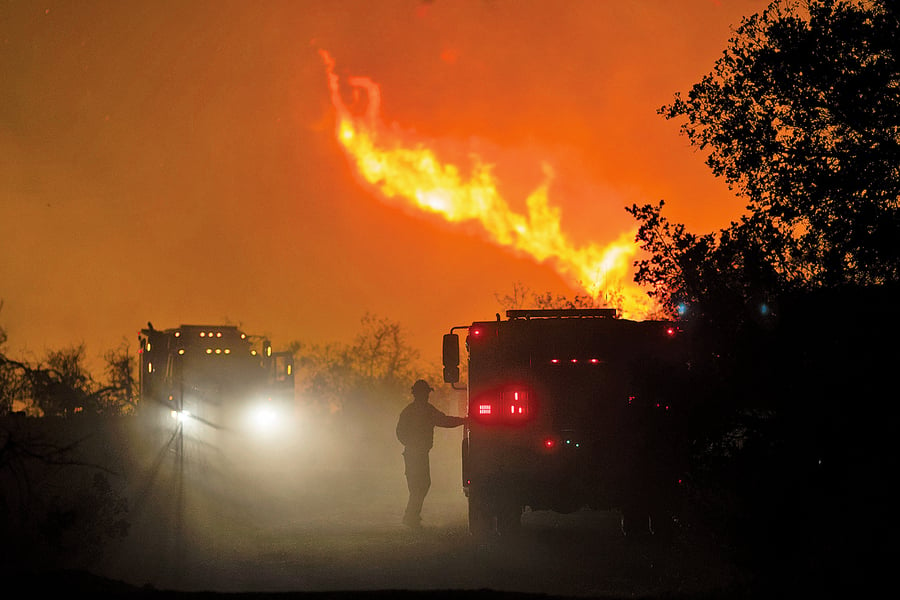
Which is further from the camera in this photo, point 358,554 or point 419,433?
point 419,433

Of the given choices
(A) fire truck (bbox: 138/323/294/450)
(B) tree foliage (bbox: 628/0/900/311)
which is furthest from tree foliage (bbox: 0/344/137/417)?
(B) tree foliage (bbox: 628/0/900/311)

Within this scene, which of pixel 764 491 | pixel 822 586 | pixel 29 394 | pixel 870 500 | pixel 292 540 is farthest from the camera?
pixel 29 394

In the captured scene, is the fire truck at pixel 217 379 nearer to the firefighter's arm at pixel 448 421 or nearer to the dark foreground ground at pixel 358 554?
the dark foreground ground at pixel 358 554

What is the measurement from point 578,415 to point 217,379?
1962 cm

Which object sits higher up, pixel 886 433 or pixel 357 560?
pixel 886 433

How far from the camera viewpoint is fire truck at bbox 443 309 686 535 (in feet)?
48.5

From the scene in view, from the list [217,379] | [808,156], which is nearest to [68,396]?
[217,379]

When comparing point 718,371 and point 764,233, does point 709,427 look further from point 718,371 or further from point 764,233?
point 764,233

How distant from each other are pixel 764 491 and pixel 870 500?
1149mm

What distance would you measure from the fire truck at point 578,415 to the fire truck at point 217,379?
52.5ft

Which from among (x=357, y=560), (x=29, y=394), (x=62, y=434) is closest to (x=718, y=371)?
(x=357, y=560)

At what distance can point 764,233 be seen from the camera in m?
17.8

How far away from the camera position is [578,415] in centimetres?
1496

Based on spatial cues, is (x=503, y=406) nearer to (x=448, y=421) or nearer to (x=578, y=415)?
(x=578, y=415)
